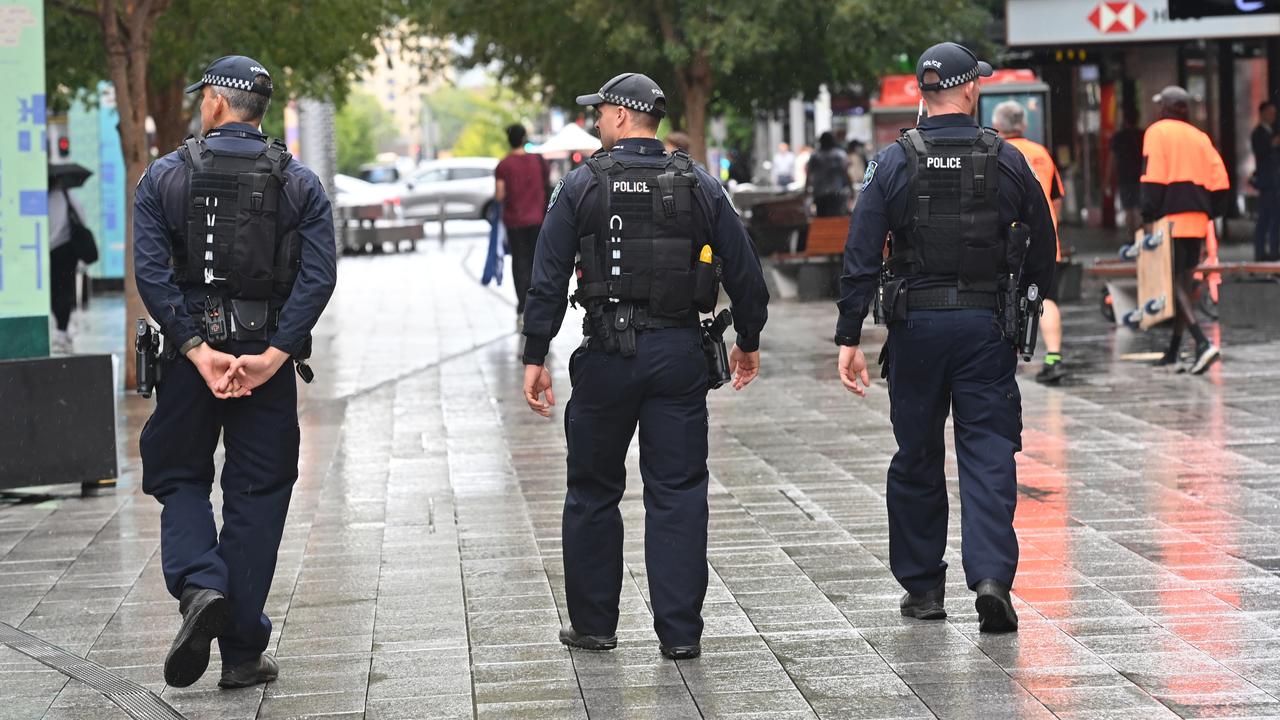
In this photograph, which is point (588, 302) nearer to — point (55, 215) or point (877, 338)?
point (877, 338)

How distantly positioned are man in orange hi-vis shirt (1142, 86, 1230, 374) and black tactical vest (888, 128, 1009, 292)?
673 cm

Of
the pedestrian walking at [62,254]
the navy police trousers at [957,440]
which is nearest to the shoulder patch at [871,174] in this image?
the navy police trousers at [957,440]

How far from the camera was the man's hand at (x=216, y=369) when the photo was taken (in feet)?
17.7

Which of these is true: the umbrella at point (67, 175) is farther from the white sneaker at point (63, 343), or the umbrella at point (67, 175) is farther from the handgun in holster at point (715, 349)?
the handgun in holster at point (715, 349)

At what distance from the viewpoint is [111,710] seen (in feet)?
17.5

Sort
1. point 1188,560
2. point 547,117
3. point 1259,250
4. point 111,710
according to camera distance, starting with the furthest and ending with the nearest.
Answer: point 547,117 < point 1259,250 < point 1188,560 < point 111,710

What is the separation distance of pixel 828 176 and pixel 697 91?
2.23 m

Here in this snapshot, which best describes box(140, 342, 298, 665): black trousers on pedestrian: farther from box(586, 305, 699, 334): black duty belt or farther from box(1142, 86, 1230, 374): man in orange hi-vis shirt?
box(1142, 86, 1230, 374): man in orange hi-vis shirt

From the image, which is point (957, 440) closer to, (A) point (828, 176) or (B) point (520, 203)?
(B) point (520, 203)

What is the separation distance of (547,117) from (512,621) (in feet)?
268

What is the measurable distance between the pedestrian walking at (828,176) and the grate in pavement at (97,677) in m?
20.4

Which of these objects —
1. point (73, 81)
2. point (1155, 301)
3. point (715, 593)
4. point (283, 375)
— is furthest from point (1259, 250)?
point (283, 375)

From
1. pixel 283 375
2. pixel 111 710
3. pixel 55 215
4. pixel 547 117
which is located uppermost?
pixel 547 117

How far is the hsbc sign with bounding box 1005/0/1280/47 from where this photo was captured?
66.7 ft
